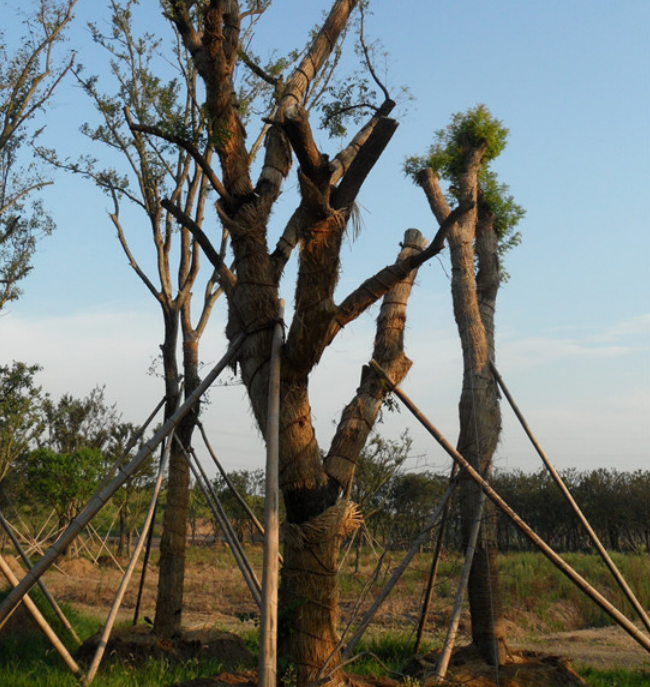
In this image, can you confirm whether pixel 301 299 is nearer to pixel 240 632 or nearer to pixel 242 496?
pixel 240 632

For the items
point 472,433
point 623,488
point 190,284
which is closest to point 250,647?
point 472,433

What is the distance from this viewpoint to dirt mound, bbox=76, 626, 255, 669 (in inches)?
241

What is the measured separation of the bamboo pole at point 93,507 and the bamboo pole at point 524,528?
1.12 metres

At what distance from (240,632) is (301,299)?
6.94 meters

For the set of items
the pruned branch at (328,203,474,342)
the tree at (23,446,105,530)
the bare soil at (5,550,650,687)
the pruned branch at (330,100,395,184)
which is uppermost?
the pruned branch at (330,100,395,184)

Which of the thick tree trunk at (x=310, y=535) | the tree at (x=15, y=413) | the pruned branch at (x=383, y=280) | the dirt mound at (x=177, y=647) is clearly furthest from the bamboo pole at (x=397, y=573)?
the tree at (x=15, y=413)

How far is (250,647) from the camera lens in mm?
7328

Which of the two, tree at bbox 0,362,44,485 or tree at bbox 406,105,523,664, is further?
tree at bbox 0,362,44,485

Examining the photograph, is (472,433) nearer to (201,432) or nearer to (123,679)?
(201,432)

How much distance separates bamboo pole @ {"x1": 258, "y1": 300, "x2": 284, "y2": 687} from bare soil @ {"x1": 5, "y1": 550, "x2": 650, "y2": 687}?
801mm

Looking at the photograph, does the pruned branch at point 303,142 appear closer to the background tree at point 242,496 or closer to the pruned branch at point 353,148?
the pruned branch at point 353,148

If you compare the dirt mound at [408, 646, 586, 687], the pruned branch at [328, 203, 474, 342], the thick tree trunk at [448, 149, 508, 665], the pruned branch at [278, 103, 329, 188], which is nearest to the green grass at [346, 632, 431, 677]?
the dirt mound at [408, 646, 586, 687]

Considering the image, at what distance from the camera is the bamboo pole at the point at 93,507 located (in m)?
3.92

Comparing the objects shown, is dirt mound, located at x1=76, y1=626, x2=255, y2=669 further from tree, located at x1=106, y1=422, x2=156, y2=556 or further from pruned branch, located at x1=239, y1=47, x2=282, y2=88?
tree, located at x1=106, y1=422, x2=156, y2=556
